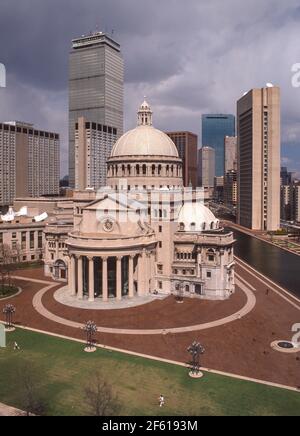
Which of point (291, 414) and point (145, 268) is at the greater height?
point (145, 268)

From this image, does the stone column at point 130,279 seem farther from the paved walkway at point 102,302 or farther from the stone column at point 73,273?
the stone column at point 73,273

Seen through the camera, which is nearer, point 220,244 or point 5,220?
point 220,244

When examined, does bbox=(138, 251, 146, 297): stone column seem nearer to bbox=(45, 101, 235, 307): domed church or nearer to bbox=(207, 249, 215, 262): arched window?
bbox=(45, 101, 235, 307): domed church

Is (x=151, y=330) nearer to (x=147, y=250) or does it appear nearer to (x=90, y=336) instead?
(x=90, y=336)

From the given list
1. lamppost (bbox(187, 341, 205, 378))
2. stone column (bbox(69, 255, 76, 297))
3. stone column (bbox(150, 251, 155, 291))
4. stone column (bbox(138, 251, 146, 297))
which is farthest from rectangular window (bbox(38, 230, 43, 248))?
lamppost (bbox(187, 341, 205, 378))

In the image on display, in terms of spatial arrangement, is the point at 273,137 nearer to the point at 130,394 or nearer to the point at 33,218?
the point at 33,218

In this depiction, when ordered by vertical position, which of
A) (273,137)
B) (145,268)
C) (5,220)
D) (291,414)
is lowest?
(291,414)

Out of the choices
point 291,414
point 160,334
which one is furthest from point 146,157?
point 291,414

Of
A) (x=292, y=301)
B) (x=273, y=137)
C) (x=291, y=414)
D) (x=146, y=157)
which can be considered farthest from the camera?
(x=273, y=137)
